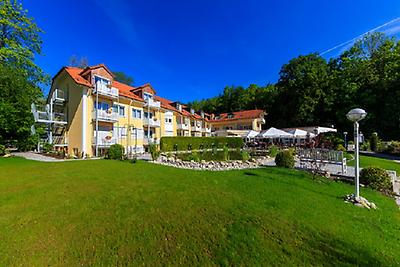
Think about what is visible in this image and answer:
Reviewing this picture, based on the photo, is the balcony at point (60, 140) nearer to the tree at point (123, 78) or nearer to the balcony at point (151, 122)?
the balcony at point (151, 122)

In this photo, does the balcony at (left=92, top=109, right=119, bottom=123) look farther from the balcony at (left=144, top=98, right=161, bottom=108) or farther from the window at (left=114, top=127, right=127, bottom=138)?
the balcony at (left=144, top=98, right=161, bottom=108)

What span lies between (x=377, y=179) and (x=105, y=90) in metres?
24.6

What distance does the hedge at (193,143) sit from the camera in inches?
1157

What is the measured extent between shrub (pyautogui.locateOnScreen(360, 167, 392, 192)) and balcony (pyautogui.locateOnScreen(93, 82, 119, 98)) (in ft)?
78.4

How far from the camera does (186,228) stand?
14.9 feet

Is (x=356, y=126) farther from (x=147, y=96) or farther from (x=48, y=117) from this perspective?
(x=147, y=96)

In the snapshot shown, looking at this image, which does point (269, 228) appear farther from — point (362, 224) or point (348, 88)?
point (348, 88)

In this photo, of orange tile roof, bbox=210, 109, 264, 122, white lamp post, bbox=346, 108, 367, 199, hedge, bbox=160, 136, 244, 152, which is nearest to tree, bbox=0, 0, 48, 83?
hedge, bbox=160, 136, 244, 152

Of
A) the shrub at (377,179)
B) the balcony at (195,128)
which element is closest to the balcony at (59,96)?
the balcony at (195,128)

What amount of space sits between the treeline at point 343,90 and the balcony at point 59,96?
146ft

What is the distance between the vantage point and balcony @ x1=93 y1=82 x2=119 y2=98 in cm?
2202

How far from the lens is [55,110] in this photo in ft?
77.3

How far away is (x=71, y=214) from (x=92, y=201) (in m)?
0.83

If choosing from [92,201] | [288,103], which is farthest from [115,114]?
[288,103]
